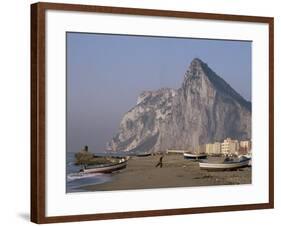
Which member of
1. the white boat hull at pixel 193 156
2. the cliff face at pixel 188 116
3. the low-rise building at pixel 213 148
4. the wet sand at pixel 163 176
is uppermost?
the cliff face at pixel 188 116

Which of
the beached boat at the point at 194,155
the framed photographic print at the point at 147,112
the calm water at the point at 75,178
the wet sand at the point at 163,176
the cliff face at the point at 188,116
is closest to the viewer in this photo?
the framed photographic print at the point at 147,112

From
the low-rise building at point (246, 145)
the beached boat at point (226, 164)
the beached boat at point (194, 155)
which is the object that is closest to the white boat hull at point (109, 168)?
the beached boat at point (194, 155)

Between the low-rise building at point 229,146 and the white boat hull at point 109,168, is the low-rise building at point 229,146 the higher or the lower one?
the higher one

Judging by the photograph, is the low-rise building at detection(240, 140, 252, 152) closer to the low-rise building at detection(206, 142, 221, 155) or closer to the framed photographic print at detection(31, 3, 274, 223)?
the framed photographic print at detection(31, 3, 274, 223)

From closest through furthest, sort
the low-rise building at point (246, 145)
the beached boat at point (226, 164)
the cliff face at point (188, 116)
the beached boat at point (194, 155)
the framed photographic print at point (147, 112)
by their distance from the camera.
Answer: the framed photographic print at point (147, 112) → the cliff face at point (188, 116) → the beached boat at point (194, 155) → the beached boat at point (226, 164) → the low-rise building at point (246, 145)

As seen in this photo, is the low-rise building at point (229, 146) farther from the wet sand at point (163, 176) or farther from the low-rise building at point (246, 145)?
the wet sand at point (163, 176)

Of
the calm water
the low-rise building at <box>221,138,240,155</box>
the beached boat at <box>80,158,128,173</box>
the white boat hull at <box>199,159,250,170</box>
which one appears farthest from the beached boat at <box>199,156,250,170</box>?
the calm water
